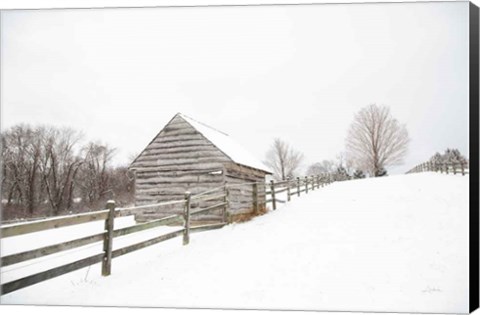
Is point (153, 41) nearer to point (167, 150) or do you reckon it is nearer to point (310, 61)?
point (310, 61)

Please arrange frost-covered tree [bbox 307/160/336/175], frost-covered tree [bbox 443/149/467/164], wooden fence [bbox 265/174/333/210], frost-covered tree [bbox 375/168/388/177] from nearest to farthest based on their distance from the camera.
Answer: frost-covered tree [bbox 443/149/467/164] → frost-covered tree [bbox 307/160/336/175] → frost-covered tree [bbox 375/168/388/177] → wooden fence [bbox 265/174/333/210]

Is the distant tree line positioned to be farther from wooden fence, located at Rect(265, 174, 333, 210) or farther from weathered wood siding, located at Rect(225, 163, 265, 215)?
wooden fence, located at Rect(265, 174, 333, 210)

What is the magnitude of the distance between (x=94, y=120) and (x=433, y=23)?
7095mm

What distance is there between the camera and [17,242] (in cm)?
657

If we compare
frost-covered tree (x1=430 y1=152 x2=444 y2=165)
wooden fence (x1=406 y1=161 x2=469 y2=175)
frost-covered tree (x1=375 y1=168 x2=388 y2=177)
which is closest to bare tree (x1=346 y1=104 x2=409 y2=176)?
frost-covered tree (x1=375 y1=168 x2=388 y2=177)

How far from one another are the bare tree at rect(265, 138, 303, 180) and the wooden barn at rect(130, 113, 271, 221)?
113 centimetres

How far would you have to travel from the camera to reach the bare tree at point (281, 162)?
10.6 meters

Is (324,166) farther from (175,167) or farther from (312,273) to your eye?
(175,167)

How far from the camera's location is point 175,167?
12266 millimetres

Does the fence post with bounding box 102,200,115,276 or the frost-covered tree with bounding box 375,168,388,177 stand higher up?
the frost-covered tree with bounding box 375,168,388,177

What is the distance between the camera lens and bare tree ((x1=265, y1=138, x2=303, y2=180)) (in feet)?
34.9

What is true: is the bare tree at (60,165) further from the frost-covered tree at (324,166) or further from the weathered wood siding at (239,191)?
the frost-covered tree at (324,166)

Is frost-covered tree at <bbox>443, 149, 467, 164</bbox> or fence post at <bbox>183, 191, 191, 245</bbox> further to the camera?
fence post at <bbox>183, 191, 191, 245</bbox>

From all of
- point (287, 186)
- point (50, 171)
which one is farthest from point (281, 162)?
point (50, 171)
